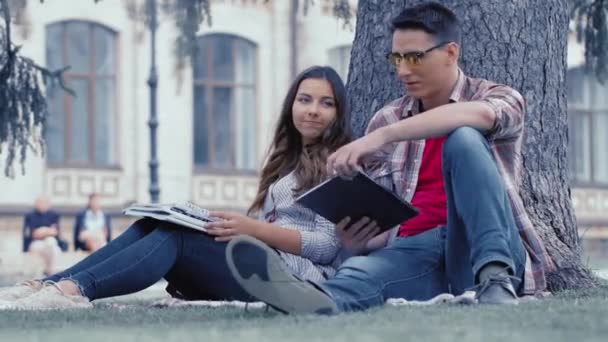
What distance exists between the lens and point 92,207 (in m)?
22.6

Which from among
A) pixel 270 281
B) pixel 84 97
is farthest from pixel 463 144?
pixel 84 97

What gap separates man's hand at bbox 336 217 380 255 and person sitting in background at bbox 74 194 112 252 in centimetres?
1571

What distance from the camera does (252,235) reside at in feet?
21.9

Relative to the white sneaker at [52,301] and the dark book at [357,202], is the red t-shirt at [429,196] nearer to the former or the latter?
the dark book at [357,202]

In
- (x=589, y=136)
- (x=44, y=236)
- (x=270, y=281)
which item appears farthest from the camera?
(x=589, y=136)

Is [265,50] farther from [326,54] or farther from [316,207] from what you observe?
[316,207]

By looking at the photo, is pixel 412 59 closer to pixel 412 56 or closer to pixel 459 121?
pixel 412 56

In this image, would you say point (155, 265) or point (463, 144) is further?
point (155, 265)

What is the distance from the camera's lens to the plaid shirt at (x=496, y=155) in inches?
253

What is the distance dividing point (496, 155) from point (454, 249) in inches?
17.4

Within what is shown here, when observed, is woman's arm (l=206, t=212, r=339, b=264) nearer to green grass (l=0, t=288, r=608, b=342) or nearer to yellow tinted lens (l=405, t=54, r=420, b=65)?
green grass (l=0, t=288, r=608, b=342)

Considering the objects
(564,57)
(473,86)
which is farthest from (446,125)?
(564,57)

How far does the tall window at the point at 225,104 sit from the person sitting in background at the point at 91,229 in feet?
17.8

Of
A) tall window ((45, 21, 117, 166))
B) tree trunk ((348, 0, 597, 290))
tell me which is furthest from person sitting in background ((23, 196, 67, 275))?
tree trunk ((348, 0, 597, 290))
